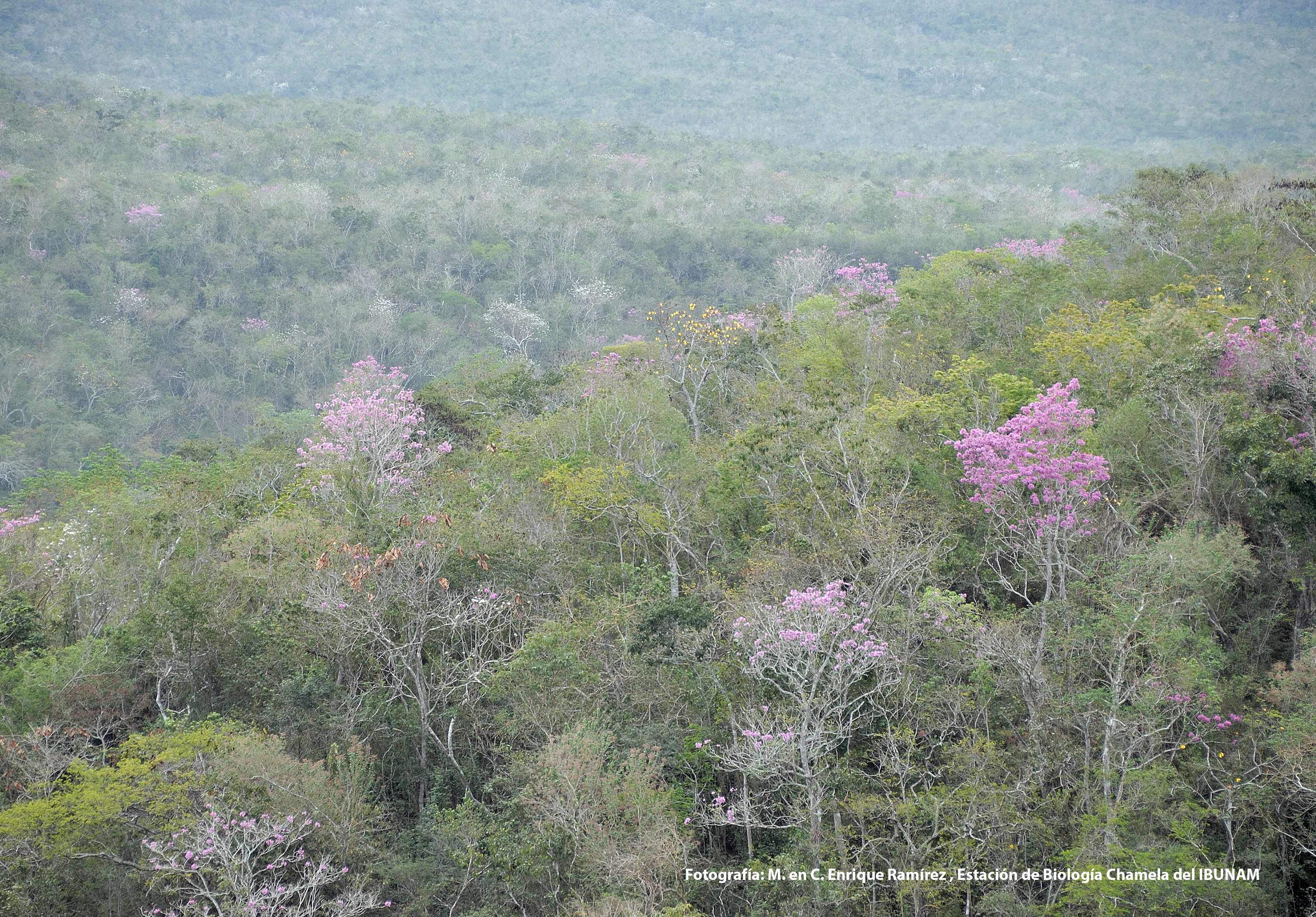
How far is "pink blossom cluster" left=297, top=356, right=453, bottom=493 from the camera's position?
18.6 meters

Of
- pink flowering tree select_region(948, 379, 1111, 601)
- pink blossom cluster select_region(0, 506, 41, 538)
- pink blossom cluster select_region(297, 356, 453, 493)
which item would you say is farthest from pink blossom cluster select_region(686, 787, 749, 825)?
pink blossom cluster select_region(0, 506, 41, 538)

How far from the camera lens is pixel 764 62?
100 meters

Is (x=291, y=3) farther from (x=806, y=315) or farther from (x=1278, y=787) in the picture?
(x=1278, y=787)

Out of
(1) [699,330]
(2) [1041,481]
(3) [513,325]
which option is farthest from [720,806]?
(3) [513,325]

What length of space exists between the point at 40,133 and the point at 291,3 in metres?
55.4

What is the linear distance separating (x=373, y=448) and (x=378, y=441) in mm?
300

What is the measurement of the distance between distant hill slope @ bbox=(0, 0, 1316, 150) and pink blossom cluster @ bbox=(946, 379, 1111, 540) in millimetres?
70116

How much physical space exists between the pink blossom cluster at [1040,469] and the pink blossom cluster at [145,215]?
1746 inches

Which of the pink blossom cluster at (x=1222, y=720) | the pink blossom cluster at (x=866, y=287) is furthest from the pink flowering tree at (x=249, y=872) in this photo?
the pink blossom cluster at (x=866, y=287)

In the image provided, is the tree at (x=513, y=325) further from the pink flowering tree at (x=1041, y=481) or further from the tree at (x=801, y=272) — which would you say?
the pink flowering tree at (x=1041, y=481)

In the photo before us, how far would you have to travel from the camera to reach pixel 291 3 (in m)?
98.5

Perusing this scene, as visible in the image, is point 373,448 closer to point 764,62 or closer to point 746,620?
point 746,620

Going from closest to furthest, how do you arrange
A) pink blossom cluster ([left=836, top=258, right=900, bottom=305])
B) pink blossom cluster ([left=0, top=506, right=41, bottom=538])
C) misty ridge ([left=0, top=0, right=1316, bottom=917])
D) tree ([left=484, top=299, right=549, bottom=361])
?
1. misty ridge ([left=0, top=0, right=1316, bottom=917])
2. pink blossom cluster ([left=0, top=506, right=41, bottom=538])
3. pink blossom cluster ([left=836, top=258, right=900, bottom=305])
4. tree ([left=484, top=299, right=549, bottom=361])

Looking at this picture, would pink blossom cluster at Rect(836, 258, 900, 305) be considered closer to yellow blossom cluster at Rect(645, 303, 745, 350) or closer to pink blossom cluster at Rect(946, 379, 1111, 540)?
yellow blossom cluster at Rect(645, 303, 745, 350)
